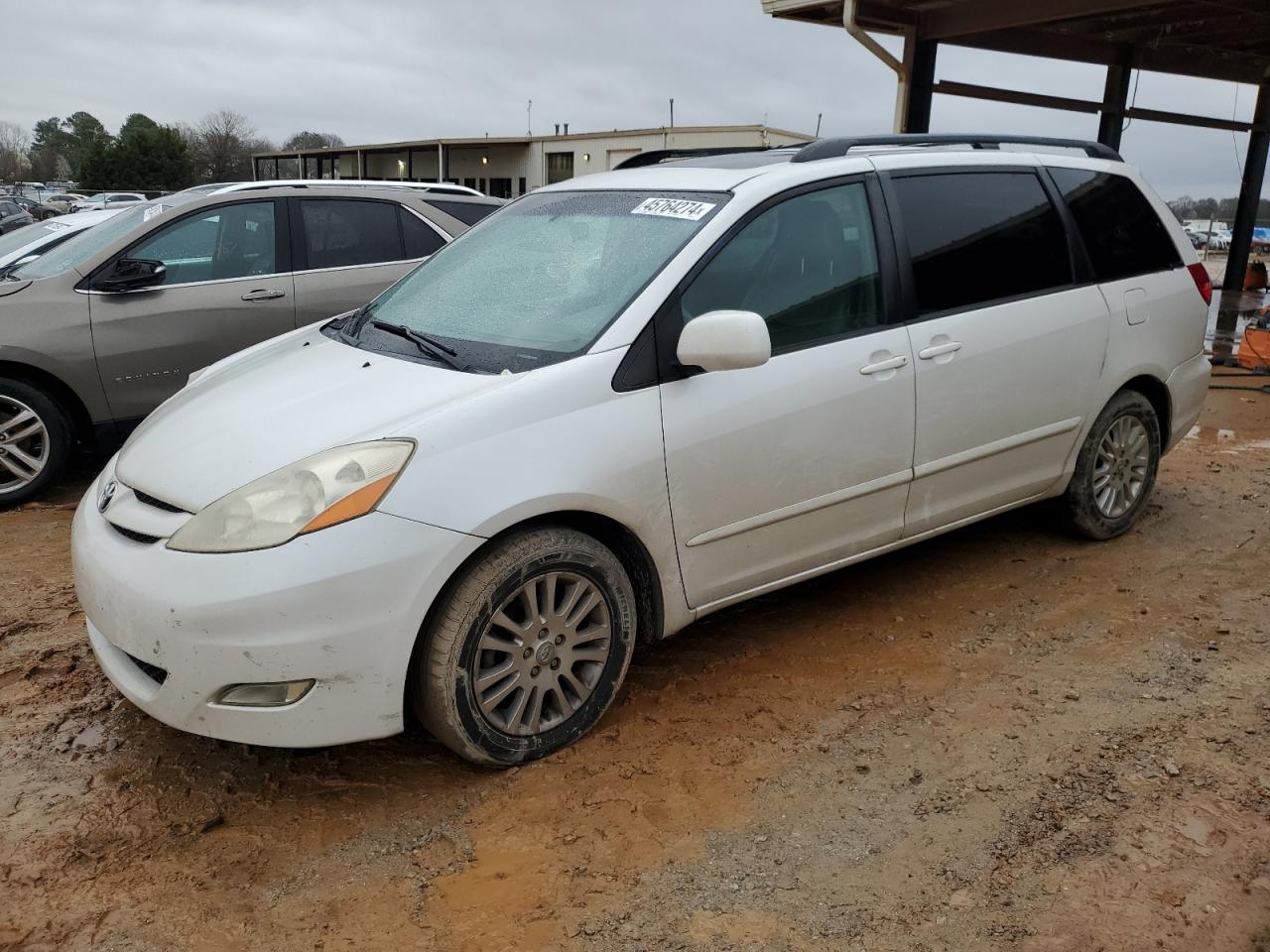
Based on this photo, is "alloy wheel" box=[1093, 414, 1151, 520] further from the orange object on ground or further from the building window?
the building window

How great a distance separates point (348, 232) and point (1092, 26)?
9.10m

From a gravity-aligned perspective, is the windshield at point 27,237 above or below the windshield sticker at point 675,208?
below

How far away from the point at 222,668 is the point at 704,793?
4.55 ft

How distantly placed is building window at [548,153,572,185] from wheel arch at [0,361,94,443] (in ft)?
102

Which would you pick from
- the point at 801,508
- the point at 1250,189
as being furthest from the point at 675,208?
the point at 1250,189

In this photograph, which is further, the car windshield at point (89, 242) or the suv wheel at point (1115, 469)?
the car windshield at point (89, 242)

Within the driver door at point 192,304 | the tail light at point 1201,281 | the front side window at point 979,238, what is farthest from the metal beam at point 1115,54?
the driver door at point 192,304

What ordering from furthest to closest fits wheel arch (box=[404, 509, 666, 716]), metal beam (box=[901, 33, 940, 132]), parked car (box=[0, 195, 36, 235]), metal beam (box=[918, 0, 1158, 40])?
parked car (box=[0, 195, 36, 235]), metal beam (box=[901, 33, 940, 132]), metal beam (box=[918, 0, 1158, 40]), wheel arch (box=[404, 509, 666, 716])

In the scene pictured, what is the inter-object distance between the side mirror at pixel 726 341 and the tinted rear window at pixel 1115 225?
2.20 meters

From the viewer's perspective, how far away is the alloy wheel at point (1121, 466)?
470 centimetres

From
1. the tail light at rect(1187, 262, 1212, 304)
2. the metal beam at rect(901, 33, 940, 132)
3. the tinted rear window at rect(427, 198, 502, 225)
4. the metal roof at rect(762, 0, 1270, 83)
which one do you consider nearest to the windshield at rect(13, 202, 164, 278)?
the tinted rear window at rect(427, 198, 502, 225)

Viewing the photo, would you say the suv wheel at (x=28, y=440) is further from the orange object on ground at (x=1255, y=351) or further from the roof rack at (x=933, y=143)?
the orange object on ground at (x=1255, y=351)

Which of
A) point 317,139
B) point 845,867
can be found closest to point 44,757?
point 845,867

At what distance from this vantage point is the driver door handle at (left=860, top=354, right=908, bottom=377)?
3.57 m
